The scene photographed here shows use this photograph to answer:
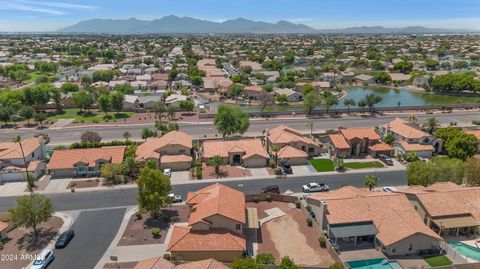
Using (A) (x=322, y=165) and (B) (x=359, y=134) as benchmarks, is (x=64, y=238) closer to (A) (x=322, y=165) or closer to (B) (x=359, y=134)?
(A) (x=322, y=165)

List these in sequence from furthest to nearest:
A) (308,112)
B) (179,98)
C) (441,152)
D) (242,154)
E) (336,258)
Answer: (179,98)
(308,112)
(441,152)
(242,154)
(336,258)

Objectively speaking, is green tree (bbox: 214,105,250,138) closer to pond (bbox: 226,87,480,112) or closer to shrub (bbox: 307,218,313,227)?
shrub (bbox: 307,218,313,227)

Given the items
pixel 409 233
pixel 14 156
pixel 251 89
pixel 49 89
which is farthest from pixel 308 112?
pixel 49 89

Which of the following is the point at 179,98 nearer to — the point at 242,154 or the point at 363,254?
the point at 242,154

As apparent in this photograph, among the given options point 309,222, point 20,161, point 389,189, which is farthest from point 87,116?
point 389,189

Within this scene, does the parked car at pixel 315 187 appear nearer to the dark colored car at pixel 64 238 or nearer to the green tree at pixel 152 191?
the green tree at pixel 152 191

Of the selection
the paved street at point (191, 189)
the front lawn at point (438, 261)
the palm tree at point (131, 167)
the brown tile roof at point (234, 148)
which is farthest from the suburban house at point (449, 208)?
the palm tree at point (131, 167)

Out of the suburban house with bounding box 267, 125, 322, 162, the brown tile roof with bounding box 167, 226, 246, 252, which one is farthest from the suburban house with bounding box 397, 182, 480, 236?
the brown tile roof with bounding box 167, 226, 246, 252
